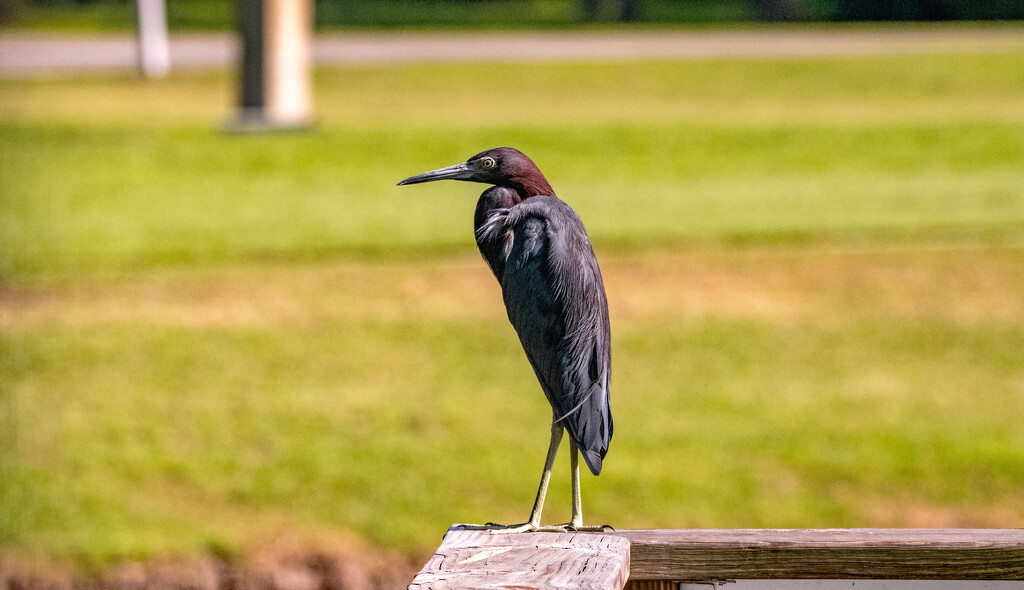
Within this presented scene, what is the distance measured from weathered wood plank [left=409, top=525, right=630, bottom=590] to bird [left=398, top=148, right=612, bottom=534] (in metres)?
0.19

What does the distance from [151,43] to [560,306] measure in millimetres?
28258

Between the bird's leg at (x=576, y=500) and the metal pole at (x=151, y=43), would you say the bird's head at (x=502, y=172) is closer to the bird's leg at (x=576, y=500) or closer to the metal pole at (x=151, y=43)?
the bird's leg at (x=576, y=500)

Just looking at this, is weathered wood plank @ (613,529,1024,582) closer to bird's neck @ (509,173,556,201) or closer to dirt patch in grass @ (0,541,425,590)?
bird's neck @ (509,173,556,201)

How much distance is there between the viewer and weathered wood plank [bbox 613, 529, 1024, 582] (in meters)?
2.47

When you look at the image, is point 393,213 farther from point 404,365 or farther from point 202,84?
point 202,84

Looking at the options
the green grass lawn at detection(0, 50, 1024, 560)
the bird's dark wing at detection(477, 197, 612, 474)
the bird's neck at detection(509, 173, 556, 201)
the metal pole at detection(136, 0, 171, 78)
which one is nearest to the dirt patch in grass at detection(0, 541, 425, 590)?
the green grass lawn at detection(0, 50, 1024, 560)

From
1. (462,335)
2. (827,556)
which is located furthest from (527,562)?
(462,335)

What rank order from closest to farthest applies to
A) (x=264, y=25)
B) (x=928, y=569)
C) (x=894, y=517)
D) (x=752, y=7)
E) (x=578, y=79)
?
(x=928, y=569)
(x=894, y=517)
(x=264, y=25)
(x=578, y=79)
(x=752, y=7)

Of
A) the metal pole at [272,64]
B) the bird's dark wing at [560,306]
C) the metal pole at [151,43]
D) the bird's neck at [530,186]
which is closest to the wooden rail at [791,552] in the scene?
the bird's dark wing at [560,306]

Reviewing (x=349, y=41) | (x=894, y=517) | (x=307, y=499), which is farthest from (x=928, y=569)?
(x=349, y=41)

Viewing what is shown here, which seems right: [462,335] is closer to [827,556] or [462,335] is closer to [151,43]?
[827,556]

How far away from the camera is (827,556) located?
8.11 feet

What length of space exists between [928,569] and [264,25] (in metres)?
18.9

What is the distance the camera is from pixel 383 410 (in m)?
7.95
